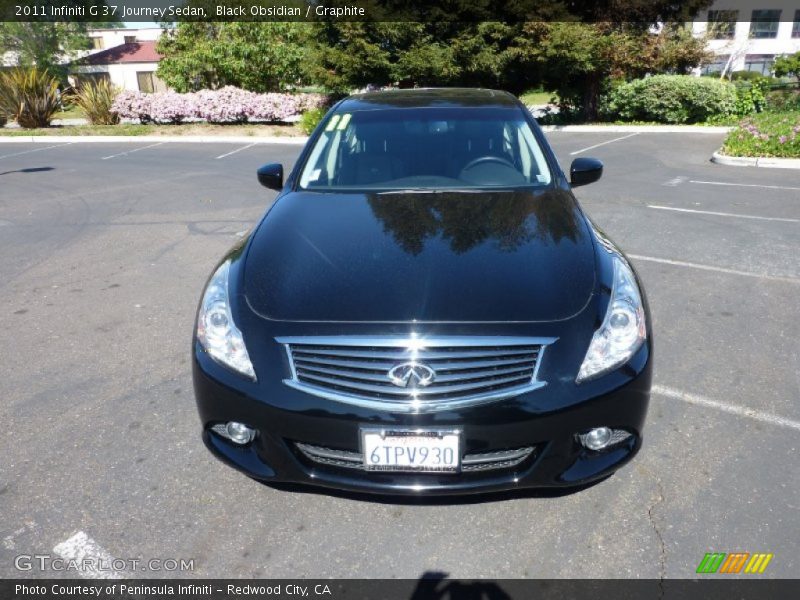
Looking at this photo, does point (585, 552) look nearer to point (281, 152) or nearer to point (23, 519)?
point (23, 519)

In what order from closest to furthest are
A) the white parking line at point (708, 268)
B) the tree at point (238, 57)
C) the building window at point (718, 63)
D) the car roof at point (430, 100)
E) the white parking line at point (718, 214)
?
the car roof at point (430, 100) → the white parking line at point (708, 268) → the white parking line at point (718, 214) → the tree at point (238, 57) → the building window at point (718, 63)

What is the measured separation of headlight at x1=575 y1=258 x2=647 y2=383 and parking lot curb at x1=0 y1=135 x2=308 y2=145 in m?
16.5

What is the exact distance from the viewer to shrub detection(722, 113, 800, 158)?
11398 mm

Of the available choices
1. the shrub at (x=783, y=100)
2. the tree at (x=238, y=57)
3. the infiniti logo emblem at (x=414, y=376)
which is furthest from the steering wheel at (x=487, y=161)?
the tree at (x=238, y=57)

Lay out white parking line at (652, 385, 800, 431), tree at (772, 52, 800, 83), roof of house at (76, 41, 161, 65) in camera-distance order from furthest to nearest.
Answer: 1. roof of house at (76, 41, 161, 65)
2. tree at (772, 52, 800, 83)
3. white parking line at (652, 385, 800, 431)

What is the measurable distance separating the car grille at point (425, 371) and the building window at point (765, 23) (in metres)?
51.7

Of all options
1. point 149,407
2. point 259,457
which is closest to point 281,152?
point 149,407

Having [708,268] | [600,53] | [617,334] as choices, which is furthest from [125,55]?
[617,334]

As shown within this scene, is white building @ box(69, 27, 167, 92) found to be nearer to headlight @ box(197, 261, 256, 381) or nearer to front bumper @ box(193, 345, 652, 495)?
headlight @ box(197, 261, 256, 381)

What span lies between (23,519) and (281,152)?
46.7ft

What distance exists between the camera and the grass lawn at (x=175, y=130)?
65.2 feet

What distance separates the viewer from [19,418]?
135 inches

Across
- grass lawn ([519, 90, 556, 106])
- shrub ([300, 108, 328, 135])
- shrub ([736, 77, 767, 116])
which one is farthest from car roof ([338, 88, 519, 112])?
grass lawn ([519, 90, 556, 106])

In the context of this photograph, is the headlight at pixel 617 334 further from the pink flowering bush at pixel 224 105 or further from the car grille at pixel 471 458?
the pink flowering bush at pixel 224 105
